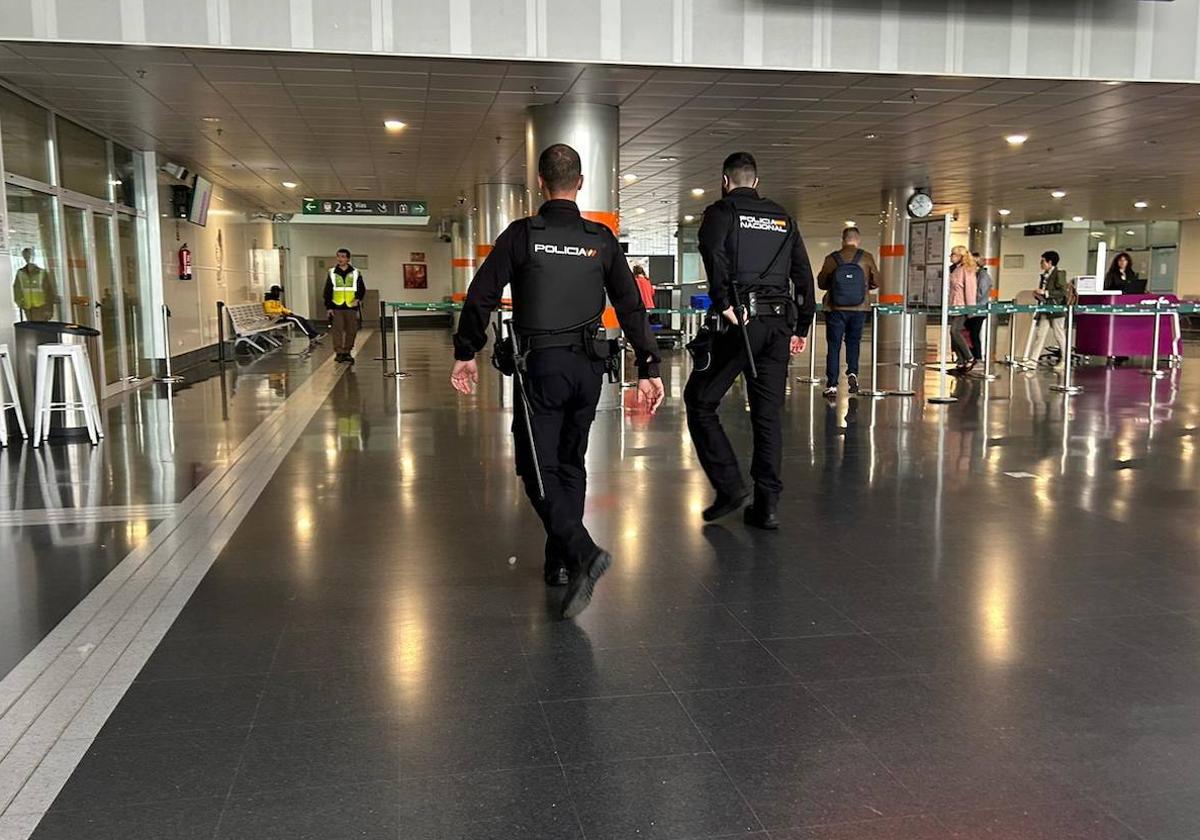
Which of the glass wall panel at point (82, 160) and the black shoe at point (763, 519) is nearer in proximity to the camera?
the black shoe at point (763, 519)

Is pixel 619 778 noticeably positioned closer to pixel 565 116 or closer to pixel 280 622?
pixel 280 622

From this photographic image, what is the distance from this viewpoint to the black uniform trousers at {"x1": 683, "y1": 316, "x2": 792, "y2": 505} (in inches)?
187

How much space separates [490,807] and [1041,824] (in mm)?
1232

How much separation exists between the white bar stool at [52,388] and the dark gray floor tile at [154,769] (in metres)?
5.52

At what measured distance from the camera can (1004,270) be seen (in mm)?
30938

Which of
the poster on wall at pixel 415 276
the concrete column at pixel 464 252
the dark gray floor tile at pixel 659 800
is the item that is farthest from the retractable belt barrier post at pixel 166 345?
the poster on wall at pixel 415 276

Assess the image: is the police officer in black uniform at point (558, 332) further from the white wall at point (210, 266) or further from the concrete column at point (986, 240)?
the concrete column at point (986, 240)

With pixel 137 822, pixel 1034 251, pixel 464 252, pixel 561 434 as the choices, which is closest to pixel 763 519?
pixel 561 434

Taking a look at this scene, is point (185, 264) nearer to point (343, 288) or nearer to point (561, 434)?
point (343, 288)

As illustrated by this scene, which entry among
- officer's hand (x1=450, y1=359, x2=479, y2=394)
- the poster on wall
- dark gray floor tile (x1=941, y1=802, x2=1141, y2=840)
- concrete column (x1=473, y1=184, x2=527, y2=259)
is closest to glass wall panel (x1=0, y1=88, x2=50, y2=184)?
officer's hand (x1=450, y1=359, x2=479, y2=394)

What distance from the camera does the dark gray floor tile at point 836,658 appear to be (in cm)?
301

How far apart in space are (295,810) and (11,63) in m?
7.39

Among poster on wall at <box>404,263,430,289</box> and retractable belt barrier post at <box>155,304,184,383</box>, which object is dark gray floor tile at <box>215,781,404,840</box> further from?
poster on wall at <box>404,263,430,289</box>

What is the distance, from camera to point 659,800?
7.49ft
